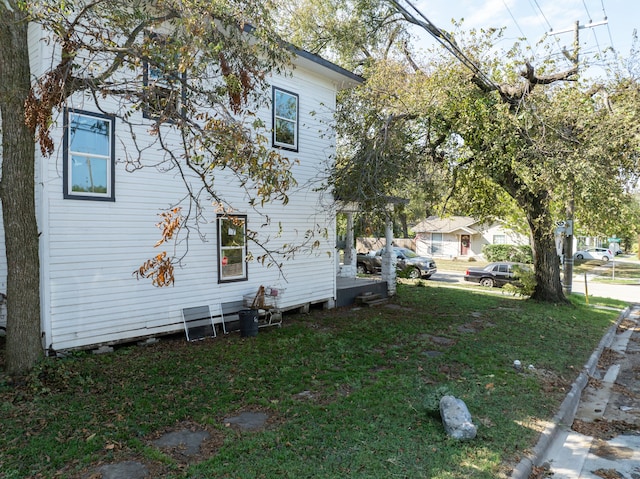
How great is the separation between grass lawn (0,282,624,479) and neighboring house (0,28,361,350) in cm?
71

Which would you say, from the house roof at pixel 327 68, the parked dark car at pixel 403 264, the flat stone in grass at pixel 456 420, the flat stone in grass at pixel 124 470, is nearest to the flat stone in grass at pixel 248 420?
the flat stone in grass at pixel 124 470

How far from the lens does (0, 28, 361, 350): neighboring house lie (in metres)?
6.71

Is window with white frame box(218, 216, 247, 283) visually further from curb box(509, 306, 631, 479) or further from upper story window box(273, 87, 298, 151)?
curb box(509, 306, 631, 479)

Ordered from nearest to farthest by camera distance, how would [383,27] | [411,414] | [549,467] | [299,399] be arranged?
[549,467] < [411,414] < [299,399] < [383,27]

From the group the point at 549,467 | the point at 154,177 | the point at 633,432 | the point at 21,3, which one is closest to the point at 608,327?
the point at 633,432

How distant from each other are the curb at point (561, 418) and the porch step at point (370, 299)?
5.84m

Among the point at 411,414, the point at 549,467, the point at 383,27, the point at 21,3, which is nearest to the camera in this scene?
the point at 549,467

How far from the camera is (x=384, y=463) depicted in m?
3.81

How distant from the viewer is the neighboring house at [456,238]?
125 feet

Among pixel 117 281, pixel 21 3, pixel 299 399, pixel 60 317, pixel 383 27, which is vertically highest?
pixel 383 27

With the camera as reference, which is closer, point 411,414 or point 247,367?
point 411,414

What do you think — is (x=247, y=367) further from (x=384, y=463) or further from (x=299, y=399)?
(x=384, y=463)

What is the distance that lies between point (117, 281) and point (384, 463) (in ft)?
19.1

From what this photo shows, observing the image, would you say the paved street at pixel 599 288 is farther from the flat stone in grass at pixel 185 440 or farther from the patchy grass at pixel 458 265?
the flat stone in grass at pixel 185 440
